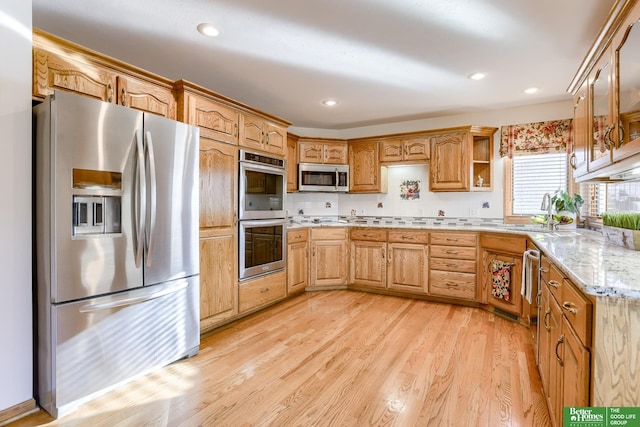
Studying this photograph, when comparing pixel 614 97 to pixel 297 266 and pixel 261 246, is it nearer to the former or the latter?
pixel 261 246

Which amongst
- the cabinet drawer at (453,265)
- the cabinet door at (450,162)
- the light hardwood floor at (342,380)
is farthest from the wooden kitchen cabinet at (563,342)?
the cabinet door at (450,162)

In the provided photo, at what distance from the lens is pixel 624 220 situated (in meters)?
2.00

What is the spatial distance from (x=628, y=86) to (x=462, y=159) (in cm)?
248

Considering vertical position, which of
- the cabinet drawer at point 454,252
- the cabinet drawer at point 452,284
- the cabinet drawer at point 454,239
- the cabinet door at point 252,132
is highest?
the cabinet door at point 252,132

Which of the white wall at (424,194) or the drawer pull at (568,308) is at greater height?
the white wall at (424,194)

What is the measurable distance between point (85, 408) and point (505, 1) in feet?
11.1

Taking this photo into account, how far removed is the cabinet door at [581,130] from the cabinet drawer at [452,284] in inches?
63.8

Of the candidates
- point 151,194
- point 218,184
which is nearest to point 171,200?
point 151,194

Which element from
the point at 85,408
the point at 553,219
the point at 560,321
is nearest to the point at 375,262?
the point at 553,219

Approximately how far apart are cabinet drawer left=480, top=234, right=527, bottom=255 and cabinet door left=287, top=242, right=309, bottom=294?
2.08 m

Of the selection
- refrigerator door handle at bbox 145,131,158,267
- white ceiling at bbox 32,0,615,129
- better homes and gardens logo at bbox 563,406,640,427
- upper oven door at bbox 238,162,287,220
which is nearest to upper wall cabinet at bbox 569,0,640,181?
white ceiling at bbox 32,0,615,129

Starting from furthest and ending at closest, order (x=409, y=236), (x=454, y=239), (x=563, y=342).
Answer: (x=409, y=236) < (x=454, y=239) < (x=563, y=342)

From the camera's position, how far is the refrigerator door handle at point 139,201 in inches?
80.7

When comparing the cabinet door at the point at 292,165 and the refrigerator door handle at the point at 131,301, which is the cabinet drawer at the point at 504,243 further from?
the refrigerator door handle at the point at 131,301
